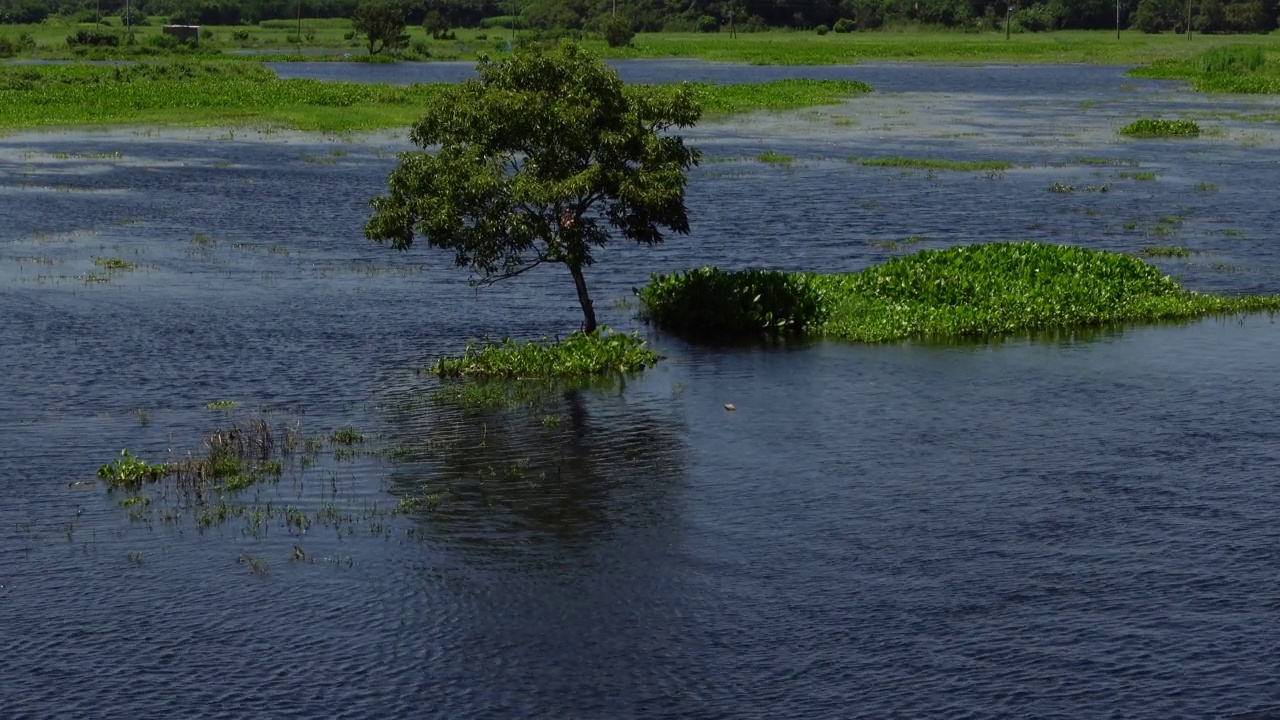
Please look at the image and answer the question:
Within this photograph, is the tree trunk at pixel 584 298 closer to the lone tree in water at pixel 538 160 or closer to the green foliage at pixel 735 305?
the lone tree in water at pixel 538 160

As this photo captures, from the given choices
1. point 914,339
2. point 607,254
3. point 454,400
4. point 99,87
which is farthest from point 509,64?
point 99,87

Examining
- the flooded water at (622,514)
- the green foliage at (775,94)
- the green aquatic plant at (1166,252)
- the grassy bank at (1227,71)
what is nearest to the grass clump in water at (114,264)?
the flooded water at (622,514)

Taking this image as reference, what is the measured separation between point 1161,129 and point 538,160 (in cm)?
6354

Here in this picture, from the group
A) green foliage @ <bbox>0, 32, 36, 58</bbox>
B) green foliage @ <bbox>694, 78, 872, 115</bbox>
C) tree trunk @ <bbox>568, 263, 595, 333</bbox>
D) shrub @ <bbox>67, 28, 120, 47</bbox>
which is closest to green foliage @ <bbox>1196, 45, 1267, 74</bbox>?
green foliage @ <bbox>694, 78, 872, 115</bbox>

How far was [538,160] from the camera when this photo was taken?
127 feet

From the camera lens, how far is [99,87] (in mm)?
113250

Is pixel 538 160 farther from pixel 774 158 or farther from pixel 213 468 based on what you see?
pixel 774 158

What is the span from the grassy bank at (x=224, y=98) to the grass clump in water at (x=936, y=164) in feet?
95.4

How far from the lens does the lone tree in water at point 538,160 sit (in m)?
37.8

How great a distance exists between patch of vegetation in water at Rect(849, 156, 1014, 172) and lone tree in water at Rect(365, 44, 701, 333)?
137 ft

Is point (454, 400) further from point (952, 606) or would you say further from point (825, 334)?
point (952, 606)

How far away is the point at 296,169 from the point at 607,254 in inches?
1120

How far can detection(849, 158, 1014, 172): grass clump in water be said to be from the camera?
78.2 metres

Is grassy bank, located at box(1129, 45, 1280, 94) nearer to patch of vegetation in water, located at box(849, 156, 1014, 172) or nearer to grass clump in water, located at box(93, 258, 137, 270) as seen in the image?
patch of vegetation in water, located at box(849, 156, 1014, 172)
